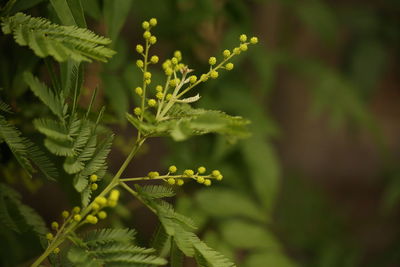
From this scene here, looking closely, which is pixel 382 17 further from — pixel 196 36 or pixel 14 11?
pixel 14 11

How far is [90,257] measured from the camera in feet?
1.63

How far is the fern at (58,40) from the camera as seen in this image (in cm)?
49

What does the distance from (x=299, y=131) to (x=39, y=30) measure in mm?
2013

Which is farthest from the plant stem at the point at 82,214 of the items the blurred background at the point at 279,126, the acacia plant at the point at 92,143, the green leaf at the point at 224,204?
the green leaf at the point at 224,204

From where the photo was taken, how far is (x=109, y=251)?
50cm

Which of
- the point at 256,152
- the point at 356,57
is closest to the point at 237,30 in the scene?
the point at 256,152

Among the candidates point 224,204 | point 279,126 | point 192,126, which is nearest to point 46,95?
point 192,126

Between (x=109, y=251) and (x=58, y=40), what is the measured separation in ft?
0.74

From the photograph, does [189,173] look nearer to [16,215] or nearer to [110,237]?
[110,237]

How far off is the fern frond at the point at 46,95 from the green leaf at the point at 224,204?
66 centimetres

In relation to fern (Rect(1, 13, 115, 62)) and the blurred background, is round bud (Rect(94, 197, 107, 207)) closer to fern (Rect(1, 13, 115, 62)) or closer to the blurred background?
fern (Rect(1, 13, 115, 62))

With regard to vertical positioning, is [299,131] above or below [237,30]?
above

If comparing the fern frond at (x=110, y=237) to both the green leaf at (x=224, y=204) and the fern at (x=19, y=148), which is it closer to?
the fern at (x=19, y=148)

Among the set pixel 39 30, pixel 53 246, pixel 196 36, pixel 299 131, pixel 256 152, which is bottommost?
pixel 53 246
